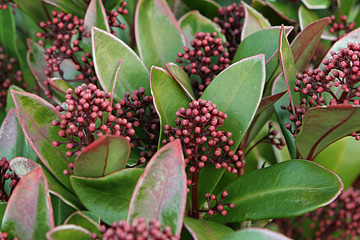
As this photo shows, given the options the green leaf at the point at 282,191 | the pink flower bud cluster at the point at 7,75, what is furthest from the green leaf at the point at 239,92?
the pink flower bud cluster at the point at 7,75

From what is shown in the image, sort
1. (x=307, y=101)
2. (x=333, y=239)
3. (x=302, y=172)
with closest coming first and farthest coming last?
(x=302, y=172) < (x=307, y=101) < (x=333, y=239)

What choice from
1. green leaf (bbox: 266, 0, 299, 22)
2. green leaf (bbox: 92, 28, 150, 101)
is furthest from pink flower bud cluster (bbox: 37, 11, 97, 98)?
green leaf (bbox: 266, 0, 299, 22)

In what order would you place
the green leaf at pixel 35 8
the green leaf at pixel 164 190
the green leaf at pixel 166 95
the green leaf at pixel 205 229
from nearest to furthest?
the green leaf at pixel 164 190
the green leaf at pixel 205 229
the green leaf at pixel 166 95
the green leaf at pixel 35 8

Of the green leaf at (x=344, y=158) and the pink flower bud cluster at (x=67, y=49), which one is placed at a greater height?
the pink flower bud cluster at (x=67, y=49)

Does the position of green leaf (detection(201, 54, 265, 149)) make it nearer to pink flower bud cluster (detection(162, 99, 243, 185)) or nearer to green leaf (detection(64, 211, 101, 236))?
pink flower bud cluster (detection(162, 99, 243, 185))

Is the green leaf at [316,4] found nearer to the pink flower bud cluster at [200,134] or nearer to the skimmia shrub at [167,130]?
the skimmia shrub at [167,130]

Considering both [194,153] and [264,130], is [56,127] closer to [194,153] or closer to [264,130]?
[194,153]

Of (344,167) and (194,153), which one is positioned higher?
(194,153)

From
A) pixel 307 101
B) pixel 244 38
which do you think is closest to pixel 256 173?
pixel 307 101
